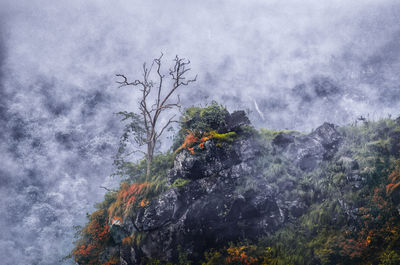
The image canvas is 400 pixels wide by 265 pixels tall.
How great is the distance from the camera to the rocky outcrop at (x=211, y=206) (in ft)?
33.4

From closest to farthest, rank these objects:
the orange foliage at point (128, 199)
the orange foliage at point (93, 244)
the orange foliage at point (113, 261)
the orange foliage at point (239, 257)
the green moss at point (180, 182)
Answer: the orange foliage at point (239, 257), the green moss at point (180, 182), the orange foliage at point (113, 261), the orange foliage at point (128, 199), the orange foliage at point (93, 244)

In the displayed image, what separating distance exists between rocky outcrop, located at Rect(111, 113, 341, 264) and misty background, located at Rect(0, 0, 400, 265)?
15.5m

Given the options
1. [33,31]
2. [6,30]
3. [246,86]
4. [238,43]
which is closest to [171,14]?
[238,43]

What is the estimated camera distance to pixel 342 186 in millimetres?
9883

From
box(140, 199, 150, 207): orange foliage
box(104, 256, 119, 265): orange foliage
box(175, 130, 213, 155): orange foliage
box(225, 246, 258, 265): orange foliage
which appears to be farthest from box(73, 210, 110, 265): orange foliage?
box(225, 246, 258, 265): orange foliage

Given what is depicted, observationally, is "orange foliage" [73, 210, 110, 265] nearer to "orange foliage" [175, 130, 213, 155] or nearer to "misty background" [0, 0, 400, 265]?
"orange foliage" [175, 130, 213, 155]

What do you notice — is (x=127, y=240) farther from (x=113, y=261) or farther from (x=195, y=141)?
(x=195, y=141)

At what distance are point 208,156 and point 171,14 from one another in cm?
3154

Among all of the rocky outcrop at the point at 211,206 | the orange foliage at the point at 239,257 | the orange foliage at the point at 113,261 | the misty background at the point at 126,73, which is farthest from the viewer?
the misty background at the point at 126,73

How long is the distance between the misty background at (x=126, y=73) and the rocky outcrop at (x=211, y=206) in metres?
15.5

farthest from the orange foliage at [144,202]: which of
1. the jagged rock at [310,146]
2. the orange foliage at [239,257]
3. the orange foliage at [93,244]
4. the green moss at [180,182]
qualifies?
the jagged rock at [310,146]

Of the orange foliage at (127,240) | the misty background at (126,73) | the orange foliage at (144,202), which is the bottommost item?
the orange foliage at (127,240)

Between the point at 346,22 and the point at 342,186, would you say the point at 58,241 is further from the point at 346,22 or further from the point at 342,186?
the point at 346,22

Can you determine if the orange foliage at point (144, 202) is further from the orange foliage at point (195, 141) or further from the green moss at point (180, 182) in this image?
the orange foliage at point (195, 141)
